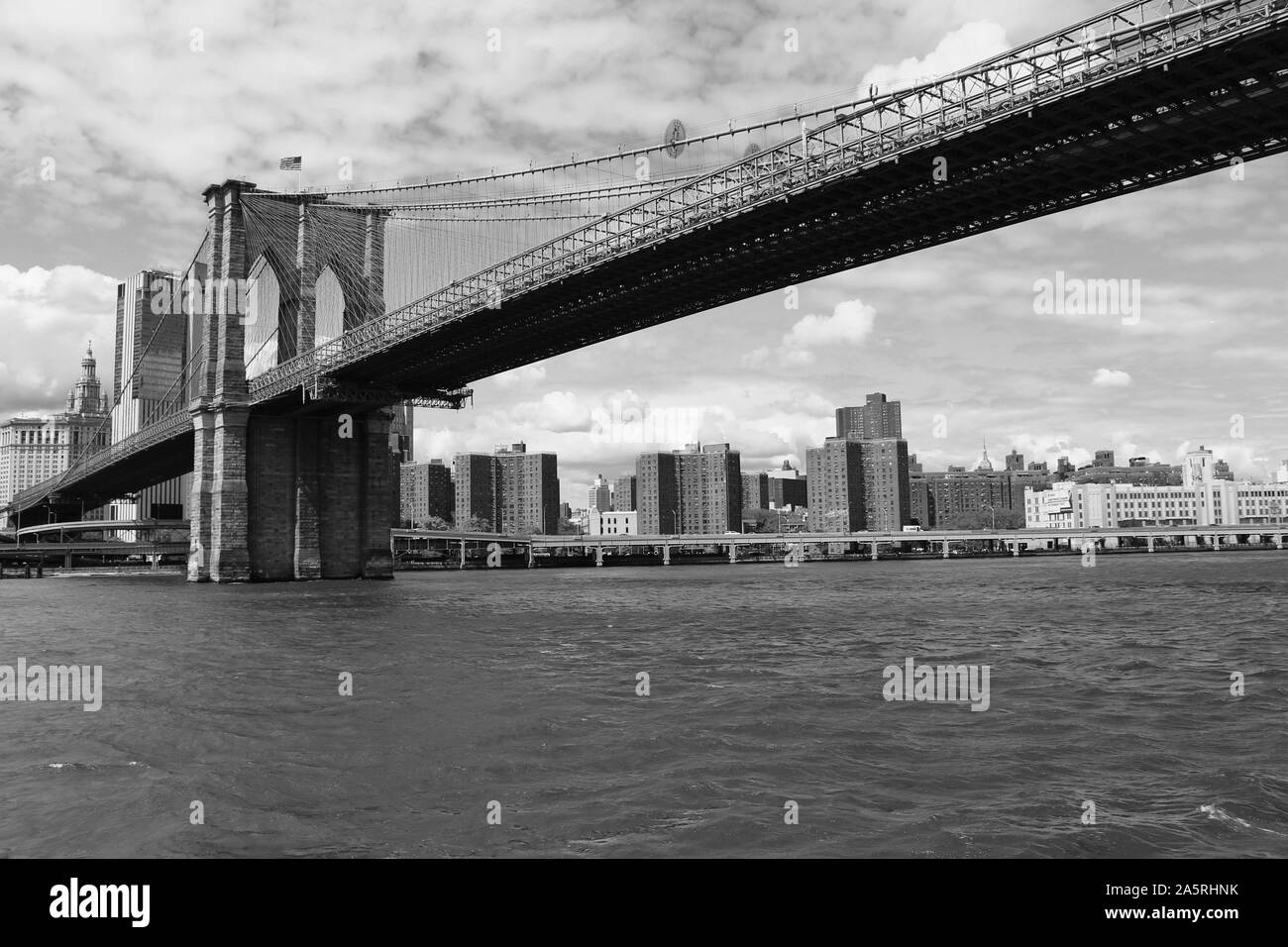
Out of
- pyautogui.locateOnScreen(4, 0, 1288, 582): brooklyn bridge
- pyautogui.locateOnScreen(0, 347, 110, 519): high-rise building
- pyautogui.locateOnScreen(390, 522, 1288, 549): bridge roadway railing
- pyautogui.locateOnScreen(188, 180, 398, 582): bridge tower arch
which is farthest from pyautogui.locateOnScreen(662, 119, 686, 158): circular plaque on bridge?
pyautogui.locateOnScreen(0, 347, 110, 519): high-rise building

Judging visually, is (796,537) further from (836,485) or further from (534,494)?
(534,494)

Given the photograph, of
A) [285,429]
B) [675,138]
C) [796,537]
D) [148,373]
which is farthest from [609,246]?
[148,373]

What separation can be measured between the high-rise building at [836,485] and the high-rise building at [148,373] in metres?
110

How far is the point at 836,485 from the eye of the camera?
18362 centimetres

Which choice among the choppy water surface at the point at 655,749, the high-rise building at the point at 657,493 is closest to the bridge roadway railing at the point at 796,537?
the high-rise building at the point at 657,493

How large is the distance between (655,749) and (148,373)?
15861 centimetres

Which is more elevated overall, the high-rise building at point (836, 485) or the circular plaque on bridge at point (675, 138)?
the circular plaque on bridge at point (675, 138)

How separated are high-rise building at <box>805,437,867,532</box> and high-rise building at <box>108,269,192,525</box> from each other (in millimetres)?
110425

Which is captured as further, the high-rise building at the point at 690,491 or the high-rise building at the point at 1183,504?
the high-rise building at the point at 690,491

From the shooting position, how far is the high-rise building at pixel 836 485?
597 ft

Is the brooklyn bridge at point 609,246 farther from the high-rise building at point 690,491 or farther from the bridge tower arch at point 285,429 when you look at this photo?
the high-rise building at point 690,491

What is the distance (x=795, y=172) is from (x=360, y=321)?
3764 cm
